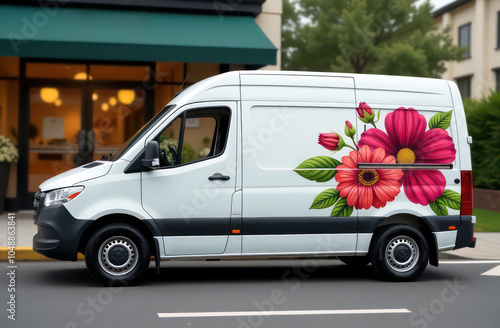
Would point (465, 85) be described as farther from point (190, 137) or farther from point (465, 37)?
point (190, 137)

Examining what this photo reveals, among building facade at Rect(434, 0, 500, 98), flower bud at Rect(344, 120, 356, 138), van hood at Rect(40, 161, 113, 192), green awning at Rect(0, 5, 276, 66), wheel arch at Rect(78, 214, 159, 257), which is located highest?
building facade at Rect(434, 0, 500, 98)

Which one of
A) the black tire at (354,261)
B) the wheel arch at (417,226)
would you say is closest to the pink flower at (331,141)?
the wheel arch at (417,226)

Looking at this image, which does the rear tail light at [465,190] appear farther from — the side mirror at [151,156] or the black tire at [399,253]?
the side mirror at [151,156]

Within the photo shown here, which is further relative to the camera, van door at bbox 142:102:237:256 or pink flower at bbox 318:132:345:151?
pink flower at bbox 318:132:345:151

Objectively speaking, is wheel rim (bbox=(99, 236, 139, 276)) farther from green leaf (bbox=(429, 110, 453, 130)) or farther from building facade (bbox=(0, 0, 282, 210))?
building facade (bbox=(0, 0, 282, 210))

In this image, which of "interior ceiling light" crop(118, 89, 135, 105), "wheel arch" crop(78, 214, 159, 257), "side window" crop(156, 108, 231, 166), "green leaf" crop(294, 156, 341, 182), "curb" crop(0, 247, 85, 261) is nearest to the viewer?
"wheel arch" crop(78, 214, 159, 257)

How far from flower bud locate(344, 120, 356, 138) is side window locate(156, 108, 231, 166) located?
1.38 metres

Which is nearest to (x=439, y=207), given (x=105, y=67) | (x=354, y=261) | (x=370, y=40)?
(x=354, y=261)

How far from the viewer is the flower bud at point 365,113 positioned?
852 centimetres

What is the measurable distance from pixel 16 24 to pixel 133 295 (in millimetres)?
7524

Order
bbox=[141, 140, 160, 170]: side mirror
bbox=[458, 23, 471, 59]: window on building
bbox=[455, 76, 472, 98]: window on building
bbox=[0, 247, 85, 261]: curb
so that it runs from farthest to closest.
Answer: bbox=[458, 23, 471, 59]: window on building
bbox=[455, 76, 472, 98]: window on building
bbox=[0, 247, 85, 261]: curb
bbox=[141, 140, 160, 170]: side mirror

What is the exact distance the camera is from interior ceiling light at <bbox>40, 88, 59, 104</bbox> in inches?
586

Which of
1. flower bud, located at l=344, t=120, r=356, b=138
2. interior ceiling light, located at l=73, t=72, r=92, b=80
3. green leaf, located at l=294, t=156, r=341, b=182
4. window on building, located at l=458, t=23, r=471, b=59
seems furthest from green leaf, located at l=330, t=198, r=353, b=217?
window on building, located at l=458, t=23, r=471, b=59

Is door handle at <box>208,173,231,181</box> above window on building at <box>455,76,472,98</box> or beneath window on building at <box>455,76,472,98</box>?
beneath
